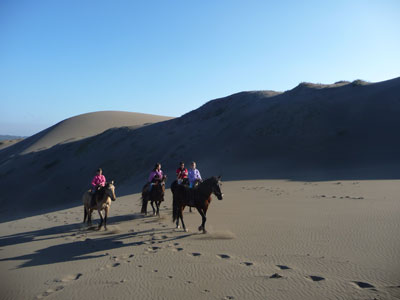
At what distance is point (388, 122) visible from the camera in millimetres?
29688

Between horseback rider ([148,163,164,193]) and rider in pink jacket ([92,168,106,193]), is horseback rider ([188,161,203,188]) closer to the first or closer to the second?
horseback rider ([148,163,164,193])

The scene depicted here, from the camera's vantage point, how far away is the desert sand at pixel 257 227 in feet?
18.8

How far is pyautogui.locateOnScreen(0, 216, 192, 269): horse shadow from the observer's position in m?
7.74

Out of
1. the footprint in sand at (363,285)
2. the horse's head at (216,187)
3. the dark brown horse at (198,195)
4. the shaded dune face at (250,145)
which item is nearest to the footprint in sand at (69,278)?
the dark brown horse at (198,195)

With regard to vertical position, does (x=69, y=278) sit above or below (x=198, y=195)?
below

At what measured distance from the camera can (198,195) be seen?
10.1m

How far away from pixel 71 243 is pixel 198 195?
13.9 ft

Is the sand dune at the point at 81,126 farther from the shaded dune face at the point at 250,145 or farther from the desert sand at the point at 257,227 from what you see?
the desert sand at the point at 257,227

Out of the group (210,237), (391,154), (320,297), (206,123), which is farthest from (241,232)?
(206,123)

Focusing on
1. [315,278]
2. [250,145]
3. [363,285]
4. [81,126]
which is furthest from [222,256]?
[81,126]

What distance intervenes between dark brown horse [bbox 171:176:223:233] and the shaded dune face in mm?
14714

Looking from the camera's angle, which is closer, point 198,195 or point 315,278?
point 315,278

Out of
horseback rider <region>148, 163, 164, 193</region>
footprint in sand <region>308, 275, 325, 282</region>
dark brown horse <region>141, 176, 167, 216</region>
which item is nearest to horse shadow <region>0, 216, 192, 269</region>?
dark brown horse <region>141, 176, 167, 216</region>

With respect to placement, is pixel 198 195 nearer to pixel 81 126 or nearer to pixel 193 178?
pixel 193 178
